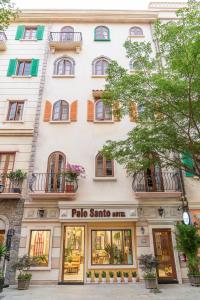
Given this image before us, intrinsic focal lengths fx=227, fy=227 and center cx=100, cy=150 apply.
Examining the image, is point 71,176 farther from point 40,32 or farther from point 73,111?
point 40,32

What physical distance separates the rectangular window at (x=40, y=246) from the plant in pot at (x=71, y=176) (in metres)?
2.22

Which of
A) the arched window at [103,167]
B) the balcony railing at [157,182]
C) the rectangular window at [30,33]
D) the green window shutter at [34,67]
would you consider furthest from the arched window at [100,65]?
the balcony railing at [157,182]

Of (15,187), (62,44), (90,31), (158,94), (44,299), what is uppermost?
(90,31)

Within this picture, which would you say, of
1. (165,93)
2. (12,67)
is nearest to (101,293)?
(165,93)

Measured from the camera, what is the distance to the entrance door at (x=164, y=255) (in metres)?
10.1

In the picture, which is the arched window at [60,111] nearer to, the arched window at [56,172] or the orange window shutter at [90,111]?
the orange window shutter at [90,111]

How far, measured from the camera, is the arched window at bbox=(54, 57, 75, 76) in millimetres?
14779

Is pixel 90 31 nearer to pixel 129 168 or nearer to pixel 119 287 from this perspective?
pixel 129 168

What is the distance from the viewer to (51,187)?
1127 cm

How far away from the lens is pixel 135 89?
907 centimetres

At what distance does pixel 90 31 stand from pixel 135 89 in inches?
398

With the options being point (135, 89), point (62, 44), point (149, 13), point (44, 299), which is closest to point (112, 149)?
point (135, 89)

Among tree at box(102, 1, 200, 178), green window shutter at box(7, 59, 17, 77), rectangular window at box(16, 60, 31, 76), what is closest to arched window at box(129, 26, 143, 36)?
rectangular window at box(16, 60, 31, 76)

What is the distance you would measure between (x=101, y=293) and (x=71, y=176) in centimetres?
502
